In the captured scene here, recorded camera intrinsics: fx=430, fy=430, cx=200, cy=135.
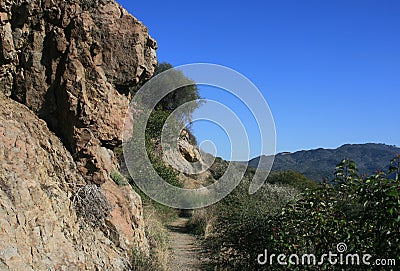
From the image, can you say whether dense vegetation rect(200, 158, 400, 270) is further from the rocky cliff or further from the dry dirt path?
the rocky cliff

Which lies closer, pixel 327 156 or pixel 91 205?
pixel 91 205

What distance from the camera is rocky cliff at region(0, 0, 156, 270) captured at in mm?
6133

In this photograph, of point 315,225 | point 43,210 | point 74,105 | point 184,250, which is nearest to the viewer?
point 315,225

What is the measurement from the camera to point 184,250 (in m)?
11.4

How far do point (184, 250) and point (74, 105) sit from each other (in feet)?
19.3

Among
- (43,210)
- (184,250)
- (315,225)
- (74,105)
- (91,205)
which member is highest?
(74,105)

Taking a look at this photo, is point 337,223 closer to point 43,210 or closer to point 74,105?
point 43,210

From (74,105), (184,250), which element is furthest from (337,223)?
(184,250)

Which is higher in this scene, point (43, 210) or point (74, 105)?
point (74, 105)

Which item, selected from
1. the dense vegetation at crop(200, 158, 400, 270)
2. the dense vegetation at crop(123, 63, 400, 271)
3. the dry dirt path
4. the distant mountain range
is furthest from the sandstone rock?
the distant mountain range

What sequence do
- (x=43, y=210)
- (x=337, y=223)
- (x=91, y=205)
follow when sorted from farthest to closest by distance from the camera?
(x=91, y=205)
(x=43, y=210)
(x=337, y=223)

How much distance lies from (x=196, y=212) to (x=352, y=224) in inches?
472

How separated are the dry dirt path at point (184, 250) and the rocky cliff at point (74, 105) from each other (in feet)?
5.25

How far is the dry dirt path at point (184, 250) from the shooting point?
360 inches
